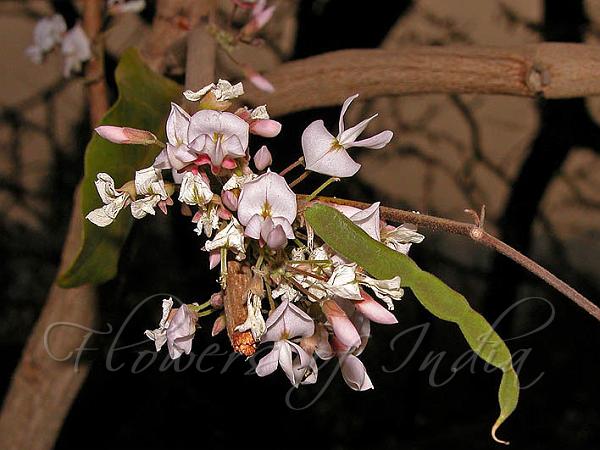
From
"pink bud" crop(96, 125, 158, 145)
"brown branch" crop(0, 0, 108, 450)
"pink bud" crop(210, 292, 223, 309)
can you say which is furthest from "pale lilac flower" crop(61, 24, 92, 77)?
"pink bud" crop(210, 292, 223, 309)

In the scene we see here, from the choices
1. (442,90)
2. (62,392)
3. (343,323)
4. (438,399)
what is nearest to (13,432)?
(62,392)

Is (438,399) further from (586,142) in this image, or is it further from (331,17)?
(331,17)

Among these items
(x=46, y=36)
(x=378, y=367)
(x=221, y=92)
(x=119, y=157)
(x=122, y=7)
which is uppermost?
(x=221, y=92)

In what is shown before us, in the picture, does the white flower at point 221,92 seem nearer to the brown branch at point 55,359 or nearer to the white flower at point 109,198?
the white flower at point 109,198

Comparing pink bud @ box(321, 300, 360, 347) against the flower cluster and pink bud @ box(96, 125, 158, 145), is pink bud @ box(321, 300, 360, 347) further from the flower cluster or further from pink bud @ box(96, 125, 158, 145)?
pink bud @ box(96, 125, 158, 145)

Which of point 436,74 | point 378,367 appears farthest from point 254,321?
point 378,367

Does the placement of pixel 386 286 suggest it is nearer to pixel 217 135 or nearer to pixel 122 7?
pixel 217 135
